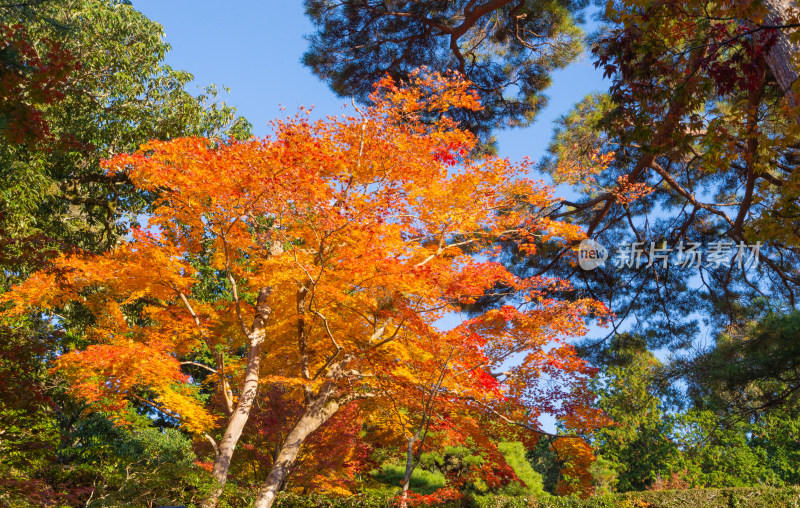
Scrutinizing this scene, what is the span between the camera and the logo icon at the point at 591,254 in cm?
1123

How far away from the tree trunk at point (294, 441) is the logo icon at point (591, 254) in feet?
19.2

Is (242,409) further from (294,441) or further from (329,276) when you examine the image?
(329,276)

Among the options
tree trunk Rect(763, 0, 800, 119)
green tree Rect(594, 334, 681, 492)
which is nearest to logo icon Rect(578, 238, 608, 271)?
tree trunk Rect(763, 0, 800, 119)

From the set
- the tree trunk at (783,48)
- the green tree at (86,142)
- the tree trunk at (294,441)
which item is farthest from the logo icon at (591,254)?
the green tree at (86,142)

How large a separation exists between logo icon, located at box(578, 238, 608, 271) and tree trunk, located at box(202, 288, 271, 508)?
623 cm

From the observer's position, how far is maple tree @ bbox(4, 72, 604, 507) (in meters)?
7.62

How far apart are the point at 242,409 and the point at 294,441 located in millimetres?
1034

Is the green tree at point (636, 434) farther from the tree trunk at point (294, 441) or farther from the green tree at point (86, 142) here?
the green tree at point (86, 142)

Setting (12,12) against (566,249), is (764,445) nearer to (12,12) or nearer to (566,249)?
(566,249)

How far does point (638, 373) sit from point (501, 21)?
1585cm

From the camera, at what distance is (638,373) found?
21.7 m

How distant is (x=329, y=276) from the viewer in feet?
26.8

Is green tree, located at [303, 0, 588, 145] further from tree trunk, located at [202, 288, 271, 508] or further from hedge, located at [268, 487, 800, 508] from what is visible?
hedge, located at [268, 487, 800, 508]

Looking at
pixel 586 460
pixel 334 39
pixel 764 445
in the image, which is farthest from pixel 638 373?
pixel 334 39
